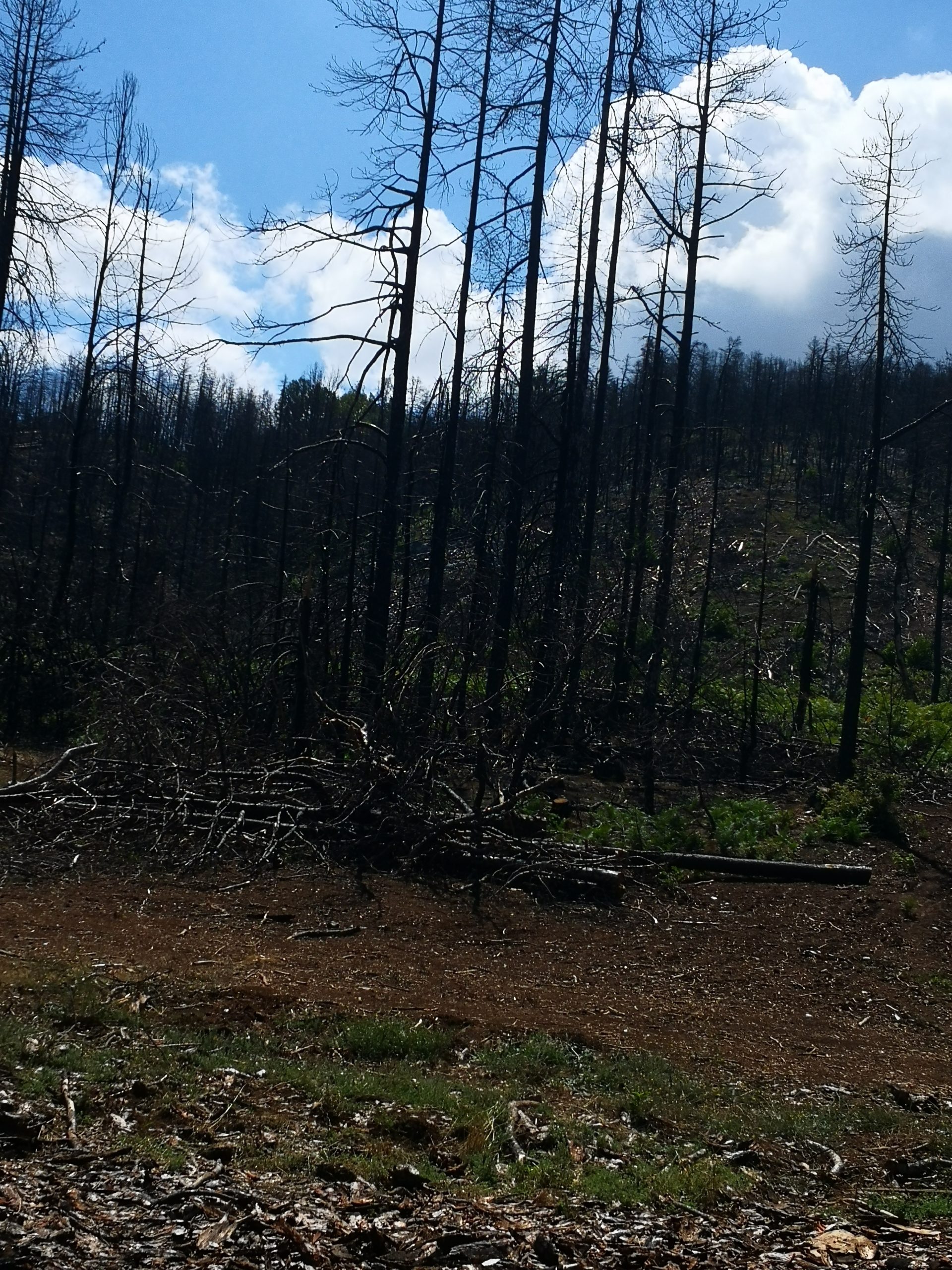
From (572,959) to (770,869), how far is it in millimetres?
3700

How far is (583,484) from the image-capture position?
20.9 metres

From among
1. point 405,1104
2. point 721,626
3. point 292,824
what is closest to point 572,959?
point 292,824

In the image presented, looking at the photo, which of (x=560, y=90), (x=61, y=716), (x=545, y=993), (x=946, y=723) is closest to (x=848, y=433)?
(x=946, y=723)

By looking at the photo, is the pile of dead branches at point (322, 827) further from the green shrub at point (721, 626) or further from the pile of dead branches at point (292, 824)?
the green shrub at point (721, 626)

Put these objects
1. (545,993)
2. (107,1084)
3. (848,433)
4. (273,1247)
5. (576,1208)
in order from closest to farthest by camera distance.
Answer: (273,1247), (576,1208), (107,1084), (545,993), (848,433)

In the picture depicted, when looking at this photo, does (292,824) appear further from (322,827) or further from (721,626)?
(721,626)

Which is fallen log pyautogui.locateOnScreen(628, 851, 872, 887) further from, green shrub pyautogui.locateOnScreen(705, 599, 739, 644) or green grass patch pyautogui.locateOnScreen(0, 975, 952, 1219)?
green shrub pyautogui.locateOnScreen(705, 599, 739, 644)

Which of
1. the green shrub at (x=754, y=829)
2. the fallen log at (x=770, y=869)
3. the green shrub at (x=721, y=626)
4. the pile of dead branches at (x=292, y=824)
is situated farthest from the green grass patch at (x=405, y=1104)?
the green shrub at (x=721, y=626)

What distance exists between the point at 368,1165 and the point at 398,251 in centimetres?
1470

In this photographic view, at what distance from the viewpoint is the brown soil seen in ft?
21.9

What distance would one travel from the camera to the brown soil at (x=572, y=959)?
21.9 ft

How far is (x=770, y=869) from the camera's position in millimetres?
11227

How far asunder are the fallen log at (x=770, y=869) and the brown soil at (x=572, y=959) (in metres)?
0.31

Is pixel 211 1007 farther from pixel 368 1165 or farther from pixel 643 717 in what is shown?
pixel 643 717
